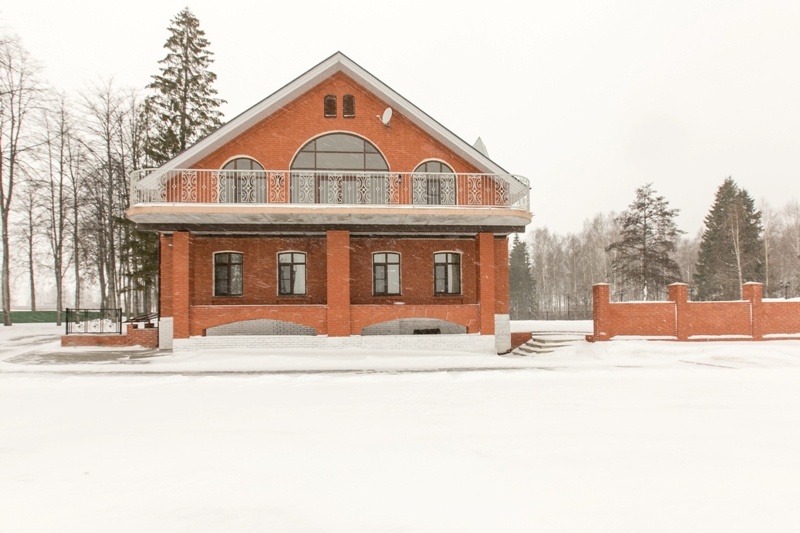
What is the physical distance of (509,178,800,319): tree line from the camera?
125 ft

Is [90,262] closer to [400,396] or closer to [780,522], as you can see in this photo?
[400,396]

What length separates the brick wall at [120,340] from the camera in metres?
15.8

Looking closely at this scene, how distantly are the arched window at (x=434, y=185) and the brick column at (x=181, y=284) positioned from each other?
25.7 ft

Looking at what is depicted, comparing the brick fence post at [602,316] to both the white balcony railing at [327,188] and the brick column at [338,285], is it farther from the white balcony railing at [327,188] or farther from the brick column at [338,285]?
the brick column at [338,285]

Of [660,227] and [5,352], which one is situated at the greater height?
[660,227]

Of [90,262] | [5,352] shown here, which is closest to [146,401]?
[5,352]

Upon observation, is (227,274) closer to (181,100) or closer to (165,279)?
(165,279)

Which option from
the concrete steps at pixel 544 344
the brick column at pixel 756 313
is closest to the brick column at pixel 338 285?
the concrete steps at pixel 544 344

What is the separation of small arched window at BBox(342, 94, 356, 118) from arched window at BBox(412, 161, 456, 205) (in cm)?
306

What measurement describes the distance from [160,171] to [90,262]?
22.4m

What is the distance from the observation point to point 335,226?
50.5ft

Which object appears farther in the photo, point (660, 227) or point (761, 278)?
point (761, 278)

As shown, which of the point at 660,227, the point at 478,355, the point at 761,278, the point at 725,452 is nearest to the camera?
the point at 725,452

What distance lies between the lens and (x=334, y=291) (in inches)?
603
